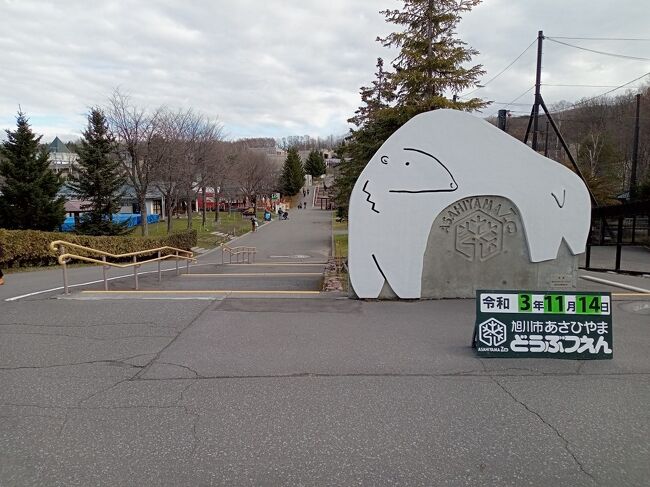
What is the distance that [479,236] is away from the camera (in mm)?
7305

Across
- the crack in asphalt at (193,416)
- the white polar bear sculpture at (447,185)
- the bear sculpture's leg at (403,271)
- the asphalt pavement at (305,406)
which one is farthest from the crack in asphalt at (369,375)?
the white polar bear sculpture at (447,185)

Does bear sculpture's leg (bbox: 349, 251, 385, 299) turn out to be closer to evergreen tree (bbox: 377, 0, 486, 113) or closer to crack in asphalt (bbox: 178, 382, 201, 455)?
crack in asphalt (bbox: 178, 382, 201, 455)

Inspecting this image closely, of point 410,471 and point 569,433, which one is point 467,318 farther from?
point 410,471

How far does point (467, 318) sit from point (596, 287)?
507 cm

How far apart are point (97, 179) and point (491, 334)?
25.0 meters

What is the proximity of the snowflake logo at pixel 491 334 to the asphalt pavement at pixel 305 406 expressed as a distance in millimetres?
238

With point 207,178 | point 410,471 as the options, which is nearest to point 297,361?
point 410,471

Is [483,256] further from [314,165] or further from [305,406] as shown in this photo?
[314,165]

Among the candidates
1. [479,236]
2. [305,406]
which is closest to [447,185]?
[479,236]

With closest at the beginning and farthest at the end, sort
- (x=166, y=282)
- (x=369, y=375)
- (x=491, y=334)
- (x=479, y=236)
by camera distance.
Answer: (x=369, y=375), (x=491, y=334), (x=479, y=236), (x=166, y=282)

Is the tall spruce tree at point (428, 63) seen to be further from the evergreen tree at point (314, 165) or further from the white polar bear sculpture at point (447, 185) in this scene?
the evergreen tree at point (314, 165)

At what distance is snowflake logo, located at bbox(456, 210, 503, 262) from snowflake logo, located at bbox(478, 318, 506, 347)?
286 centimetres

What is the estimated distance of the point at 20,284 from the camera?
9961 mm

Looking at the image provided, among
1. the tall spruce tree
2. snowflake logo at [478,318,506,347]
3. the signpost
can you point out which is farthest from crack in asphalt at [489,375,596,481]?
the tall spruce tree
